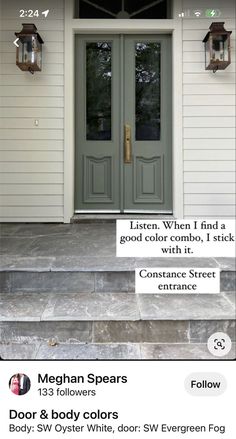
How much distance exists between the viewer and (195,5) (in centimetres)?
246

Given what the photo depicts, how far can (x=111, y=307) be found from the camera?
1949mm

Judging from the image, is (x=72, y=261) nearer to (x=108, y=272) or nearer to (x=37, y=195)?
(x=108, y=272)

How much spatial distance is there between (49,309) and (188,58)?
275 cm

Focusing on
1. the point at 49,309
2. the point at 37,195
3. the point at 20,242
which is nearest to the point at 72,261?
the point at 49,309

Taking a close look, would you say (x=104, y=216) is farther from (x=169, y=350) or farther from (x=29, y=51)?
(x=169, y=350)

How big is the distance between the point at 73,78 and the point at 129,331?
2699 millimetres

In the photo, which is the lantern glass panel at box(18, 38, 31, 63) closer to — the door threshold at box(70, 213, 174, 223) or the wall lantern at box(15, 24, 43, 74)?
the wall lantern at box(15, 24, 43, 74)

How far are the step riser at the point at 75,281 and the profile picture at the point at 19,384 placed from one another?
1.34 m

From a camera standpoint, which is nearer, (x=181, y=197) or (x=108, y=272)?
(x=108, y=272)

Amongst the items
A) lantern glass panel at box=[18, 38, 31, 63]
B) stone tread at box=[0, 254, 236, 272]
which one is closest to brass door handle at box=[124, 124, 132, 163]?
lantern glass panel at box=[18, 38, 31, 63]

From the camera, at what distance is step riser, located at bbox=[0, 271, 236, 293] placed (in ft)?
7.11

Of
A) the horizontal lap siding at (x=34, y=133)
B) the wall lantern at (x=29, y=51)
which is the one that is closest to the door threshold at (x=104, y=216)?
the horizontal lap siding at (x=34, y=133)

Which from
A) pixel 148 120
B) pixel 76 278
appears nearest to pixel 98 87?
pixel 148 120

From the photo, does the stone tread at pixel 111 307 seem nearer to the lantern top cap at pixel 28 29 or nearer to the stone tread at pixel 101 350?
the stone tread at pixel 101 350
